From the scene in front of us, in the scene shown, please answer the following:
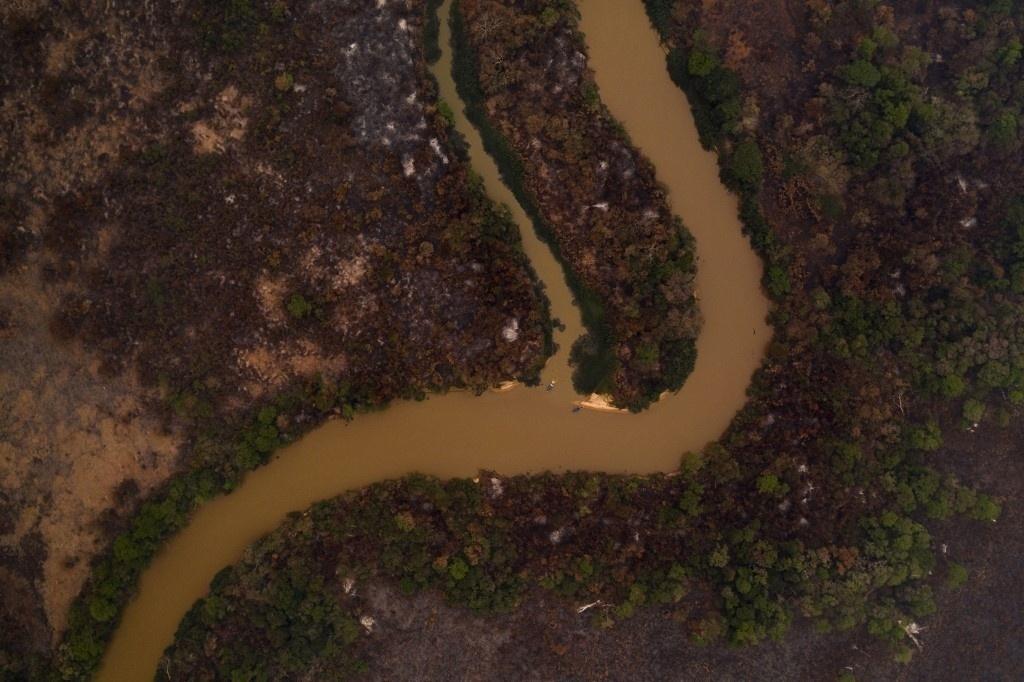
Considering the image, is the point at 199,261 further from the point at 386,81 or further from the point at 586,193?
the point at 586,193

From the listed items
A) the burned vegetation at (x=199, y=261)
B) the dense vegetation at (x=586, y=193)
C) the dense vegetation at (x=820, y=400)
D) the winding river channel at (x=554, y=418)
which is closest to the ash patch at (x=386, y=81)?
the burned vegetation at (x=199, y=261)

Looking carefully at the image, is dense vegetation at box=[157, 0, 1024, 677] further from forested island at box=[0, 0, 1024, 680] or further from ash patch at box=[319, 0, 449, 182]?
ash patch at box=[319, 0, 449, 182]

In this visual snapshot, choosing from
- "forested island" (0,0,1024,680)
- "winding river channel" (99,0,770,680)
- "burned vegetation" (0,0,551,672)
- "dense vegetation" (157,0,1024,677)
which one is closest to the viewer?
"burned vegetation" (0,0,551,672)

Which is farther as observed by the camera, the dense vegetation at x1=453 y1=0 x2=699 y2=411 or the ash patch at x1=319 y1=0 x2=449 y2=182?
the dense vegetation at x1=453 y1=0 x2=699 y2=411

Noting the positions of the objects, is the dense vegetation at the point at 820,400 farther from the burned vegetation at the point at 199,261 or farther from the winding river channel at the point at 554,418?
the burned vegetation at the point at 199,261

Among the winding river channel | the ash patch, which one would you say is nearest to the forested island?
the ash patch

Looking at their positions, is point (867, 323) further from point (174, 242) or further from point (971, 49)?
point (174, 242)

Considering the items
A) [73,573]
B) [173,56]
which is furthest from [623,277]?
[73,573]

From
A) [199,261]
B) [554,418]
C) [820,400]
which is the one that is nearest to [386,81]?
[199,261]
